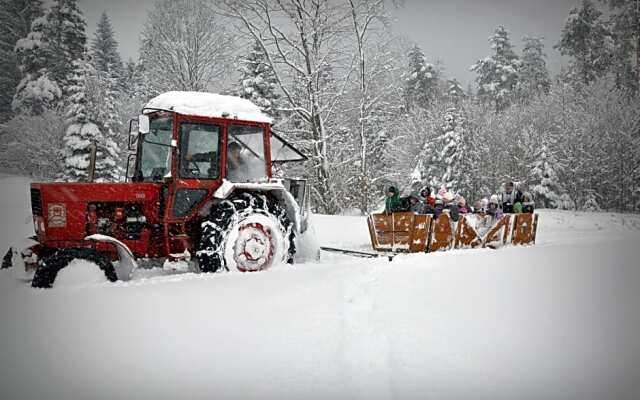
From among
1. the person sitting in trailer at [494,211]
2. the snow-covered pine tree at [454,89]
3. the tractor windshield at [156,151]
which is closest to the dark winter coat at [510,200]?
the person sitting in trailer at [494,211]


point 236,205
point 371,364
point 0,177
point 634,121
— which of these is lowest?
point 371,364

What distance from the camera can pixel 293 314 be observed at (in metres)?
3.42

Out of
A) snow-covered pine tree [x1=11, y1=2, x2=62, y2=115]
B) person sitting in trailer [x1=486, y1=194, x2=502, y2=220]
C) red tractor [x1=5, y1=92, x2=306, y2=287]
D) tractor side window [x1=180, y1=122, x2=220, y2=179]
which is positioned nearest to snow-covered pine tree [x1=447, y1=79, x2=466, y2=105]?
person sitting in trailer [x1=486, y1=194, x2=502, y2=220]

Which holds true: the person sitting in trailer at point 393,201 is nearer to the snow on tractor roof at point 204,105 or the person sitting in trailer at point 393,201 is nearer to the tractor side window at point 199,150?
the snow on tractor roof at point 204,105

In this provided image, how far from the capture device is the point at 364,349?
2822 mm

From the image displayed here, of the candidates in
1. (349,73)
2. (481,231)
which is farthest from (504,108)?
(481,231)

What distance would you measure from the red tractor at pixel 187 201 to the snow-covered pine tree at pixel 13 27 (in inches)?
72.9

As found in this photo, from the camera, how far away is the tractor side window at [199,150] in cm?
591

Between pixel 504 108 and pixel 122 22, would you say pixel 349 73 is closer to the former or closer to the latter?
pixel 122 22

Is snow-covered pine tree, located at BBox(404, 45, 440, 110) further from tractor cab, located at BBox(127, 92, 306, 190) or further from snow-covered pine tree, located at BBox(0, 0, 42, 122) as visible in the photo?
snow-covered pine tree, located at BBox(0, 0, 42, 122)

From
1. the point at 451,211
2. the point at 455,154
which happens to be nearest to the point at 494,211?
the point at 451,211

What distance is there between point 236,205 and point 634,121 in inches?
850

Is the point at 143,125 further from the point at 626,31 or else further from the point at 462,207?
the point at 462,207

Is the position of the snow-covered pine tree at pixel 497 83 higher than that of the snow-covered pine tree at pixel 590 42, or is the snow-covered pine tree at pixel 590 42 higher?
the snow-covered pine tree at pixel 497 83
